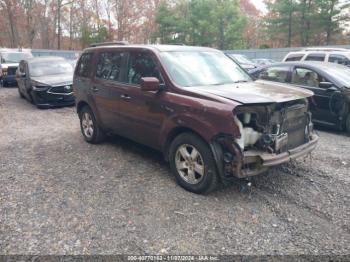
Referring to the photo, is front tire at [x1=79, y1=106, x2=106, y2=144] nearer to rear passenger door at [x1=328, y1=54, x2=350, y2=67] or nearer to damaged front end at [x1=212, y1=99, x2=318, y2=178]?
damaged front end at [x1=212, y1=99, x2=318, y2=178]

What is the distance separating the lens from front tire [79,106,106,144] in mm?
6248

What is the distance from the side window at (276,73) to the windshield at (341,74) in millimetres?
981

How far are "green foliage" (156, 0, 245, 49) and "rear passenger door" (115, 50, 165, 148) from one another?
116 feet

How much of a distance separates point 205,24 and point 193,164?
3673 cm

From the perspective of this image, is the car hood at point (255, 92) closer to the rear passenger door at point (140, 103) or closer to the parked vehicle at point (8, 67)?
the rear passenger door at point (140, 103)

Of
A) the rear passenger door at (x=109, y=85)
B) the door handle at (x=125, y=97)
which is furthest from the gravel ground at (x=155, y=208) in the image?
the door handle at (x=125, y=97)

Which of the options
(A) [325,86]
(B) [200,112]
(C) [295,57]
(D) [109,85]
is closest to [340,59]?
(C) [295,57]

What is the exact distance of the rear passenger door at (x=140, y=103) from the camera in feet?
15.1

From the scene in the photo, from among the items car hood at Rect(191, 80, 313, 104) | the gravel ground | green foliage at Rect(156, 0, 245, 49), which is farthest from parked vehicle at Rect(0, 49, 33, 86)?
green foliage at Rect(156, 0, 245, 49)

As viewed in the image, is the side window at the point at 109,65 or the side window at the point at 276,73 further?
the side window at the point at 276,73

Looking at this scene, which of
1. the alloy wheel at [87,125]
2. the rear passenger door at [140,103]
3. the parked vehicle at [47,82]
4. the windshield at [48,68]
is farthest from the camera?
the windshield at [48,68]

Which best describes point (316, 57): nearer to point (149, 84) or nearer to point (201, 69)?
point (201, 69)

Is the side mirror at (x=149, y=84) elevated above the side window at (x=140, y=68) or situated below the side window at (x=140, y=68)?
below

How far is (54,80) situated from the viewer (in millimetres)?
10922
